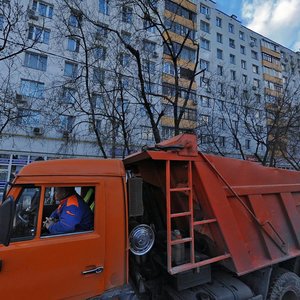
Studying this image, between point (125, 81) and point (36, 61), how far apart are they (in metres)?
11.9

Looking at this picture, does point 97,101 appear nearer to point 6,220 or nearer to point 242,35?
point 6,220

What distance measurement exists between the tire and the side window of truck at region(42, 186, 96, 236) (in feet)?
9.58

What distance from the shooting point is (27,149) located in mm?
20625

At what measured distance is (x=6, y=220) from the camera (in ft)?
7.63

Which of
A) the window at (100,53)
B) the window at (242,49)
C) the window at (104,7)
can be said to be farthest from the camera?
the window at (242,49)

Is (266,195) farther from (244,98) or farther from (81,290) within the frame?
(244,98)

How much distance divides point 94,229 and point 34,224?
→ 59 centimetres

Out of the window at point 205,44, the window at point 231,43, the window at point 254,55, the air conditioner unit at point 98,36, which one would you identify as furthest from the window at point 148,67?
the window at point 254,55

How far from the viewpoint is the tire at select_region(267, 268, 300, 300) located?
12.7ft

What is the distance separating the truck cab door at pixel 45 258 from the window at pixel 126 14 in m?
10.4

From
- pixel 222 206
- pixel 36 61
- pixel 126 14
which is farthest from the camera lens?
pixel 36 61

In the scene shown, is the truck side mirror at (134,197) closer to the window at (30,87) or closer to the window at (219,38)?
the window at (30,87)

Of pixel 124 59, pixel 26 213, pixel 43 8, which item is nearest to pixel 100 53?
pixel 124 59

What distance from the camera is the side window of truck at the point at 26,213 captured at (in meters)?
2.57
